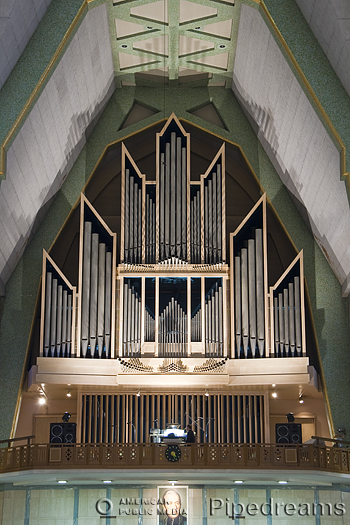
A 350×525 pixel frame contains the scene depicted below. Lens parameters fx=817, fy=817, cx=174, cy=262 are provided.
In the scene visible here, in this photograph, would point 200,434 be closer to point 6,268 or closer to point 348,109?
point 6,268

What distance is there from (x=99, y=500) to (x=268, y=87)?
35.8ft

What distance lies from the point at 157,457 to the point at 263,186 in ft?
27.3

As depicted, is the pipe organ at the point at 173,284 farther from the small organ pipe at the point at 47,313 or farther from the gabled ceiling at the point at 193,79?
the gabled ceiling at the point at 193,79

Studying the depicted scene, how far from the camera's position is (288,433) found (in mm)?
18609

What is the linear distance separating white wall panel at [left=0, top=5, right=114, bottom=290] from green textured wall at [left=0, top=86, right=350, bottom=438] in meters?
0.48

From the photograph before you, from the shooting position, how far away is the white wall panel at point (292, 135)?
18594 millimetres

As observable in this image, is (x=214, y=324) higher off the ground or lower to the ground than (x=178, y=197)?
lower

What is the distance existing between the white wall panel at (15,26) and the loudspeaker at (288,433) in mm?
9847

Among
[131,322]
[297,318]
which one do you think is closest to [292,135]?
[297,318]

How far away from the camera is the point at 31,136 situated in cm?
1880

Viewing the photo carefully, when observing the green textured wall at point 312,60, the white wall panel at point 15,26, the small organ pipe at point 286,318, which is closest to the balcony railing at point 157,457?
the small organ pipe at point 286,318

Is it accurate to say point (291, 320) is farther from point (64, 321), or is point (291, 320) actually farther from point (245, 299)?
point (64, 321)

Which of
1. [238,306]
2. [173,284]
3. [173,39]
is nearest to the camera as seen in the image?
[238,306]

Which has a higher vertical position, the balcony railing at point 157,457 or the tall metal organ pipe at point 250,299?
the tall metal organ pipe at point 250,299
